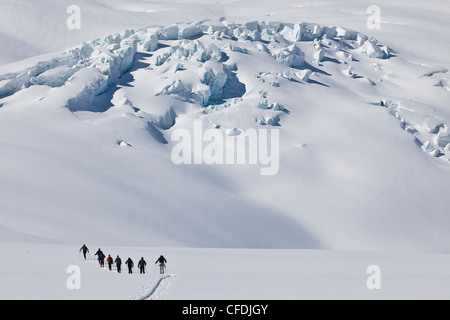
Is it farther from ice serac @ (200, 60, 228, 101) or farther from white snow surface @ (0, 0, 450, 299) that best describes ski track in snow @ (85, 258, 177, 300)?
ice serac @ (200, 60, 228, 101)

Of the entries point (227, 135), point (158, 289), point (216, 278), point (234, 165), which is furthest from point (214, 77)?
point (158, 289)

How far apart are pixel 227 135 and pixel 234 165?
315 centimetres

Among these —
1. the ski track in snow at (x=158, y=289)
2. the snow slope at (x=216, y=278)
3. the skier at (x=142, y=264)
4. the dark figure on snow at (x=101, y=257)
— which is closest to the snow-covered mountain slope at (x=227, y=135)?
the snow slope at (x=216, y=278)

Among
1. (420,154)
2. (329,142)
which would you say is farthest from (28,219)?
(420,154)

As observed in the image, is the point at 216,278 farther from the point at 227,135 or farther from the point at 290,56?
the point at 290,56

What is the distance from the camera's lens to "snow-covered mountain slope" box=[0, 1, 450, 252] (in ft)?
167

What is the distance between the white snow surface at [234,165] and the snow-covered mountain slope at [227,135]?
0.16m

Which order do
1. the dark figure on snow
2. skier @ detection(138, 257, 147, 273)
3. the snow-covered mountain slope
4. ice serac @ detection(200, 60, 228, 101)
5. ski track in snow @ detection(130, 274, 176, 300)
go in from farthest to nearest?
ice serac @ detection(200, 60, 228, 101) → the snow-covered mountain slope → the dark figure on snow → skier @ detection(138, 257, 147, 273) → ski track in snow @ detection(130, 274, 176, 300)

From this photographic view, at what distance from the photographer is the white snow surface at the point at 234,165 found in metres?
39.6

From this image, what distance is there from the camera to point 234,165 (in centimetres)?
6184

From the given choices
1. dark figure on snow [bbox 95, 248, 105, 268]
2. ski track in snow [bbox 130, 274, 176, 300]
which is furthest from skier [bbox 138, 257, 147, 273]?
dark figure on snow [bbox 95, 248, 105, 268]

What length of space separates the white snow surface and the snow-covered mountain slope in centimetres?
16

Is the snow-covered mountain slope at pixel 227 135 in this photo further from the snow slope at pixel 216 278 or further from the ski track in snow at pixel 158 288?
the ski track in snow at pixel 158 288

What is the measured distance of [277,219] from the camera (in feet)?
179
